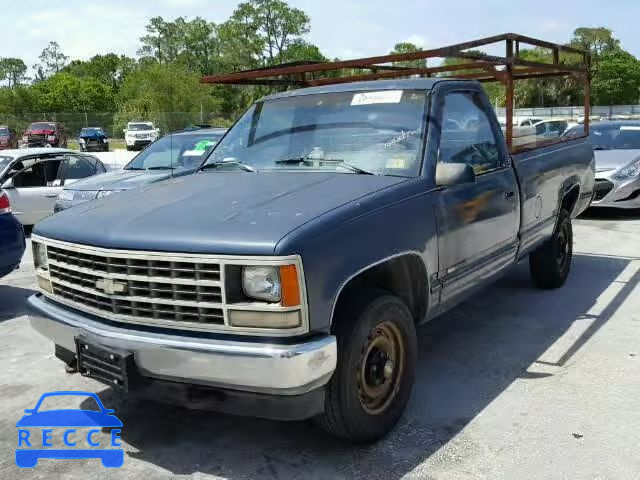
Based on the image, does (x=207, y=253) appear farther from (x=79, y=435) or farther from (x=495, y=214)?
(x=495, y=214)

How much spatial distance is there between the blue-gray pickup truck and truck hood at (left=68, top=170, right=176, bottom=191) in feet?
13.4

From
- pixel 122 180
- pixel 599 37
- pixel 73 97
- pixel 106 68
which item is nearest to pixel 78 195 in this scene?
pixel 122 180

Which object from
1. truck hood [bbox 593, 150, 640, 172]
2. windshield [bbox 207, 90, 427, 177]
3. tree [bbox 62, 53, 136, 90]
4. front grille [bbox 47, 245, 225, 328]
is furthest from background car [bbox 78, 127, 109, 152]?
tree [bbox 62, 53, 136, 90]

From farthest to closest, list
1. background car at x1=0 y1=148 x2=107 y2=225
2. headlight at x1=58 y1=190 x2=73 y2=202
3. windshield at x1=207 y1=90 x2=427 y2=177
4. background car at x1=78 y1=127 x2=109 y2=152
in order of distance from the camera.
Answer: background car at x1=78 y1=127 x2=109 y2=152 → background car at x1=0 y1=148 x2=107 y2=225 → headlight at x1=58 y1=190 x2=73 y2=202 → windshield at x1=207 y1=90 x2=427 y2=177

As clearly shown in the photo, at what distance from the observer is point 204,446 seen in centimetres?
364

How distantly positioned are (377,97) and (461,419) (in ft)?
6.77

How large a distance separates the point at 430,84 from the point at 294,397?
2.37m

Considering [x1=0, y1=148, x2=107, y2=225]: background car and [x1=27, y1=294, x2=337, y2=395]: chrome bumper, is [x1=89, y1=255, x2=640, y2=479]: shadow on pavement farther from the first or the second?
[x1=0, y1=148, x2=107, y2=225]: background car

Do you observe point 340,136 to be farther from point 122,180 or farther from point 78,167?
point 78,167

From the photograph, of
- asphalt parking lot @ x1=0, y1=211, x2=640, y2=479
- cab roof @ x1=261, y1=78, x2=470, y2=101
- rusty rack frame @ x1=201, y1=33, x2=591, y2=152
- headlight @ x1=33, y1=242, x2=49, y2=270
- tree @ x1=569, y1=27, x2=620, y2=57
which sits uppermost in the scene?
tree @ x1=569, y1=27, x2=620, y2=57

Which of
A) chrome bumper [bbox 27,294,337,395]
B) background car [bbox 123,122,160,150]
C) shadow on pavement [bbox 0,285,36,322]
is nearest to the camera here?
chrome bumper [bbox 27,294,337,395]

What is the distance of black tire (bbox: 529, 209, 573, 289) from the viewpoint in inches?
252

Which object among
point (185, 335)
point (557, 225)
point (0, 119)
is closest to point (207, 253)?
point (185, 335)

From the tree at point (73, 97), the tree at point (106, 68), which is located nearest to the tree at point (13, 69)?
the tree at point (106, 68)
